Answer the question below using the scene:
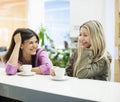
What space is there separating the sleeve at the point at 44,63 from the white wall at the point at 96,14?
1992mm

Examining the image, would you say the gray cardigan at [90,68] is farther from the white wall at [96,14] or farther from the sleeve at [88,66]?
the white wall at [96,14]

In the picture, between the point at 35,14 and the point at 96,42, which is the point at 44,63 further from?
the point at 35,14

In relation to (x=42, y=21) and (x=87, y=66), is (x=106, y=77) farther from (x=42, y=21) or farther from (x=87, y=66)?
(x=42, y=21)

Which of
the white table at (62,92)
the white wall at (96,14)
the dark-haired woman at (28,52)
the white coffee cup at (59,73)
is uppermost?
the white wall at (96,14)

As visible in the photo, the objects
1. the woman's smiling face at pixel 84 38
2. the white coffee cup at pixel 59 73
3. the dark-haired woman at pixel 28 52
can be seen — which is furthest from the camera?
the dark-haired woman at pixel 28 52

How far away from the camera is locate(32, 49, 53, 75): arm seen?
5.81 feet

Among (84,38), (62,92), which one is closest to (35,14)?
(84,38)

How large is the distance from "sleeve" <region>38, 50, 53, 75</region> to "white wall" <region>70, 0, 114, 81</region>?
1.99 m

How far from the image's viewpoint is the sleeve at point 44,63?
5.83 ft

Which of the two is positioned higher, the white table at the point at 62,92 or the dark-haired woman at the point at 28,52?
the dark-haired woman at the point at 28,52

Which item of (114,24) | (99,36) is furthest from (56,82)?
(114,24)

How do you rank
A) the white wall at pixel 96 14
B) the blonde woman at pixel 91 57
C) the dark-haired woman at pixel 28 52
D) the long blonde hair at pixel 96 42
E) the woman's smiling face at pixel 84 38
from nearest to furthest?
the blonde woman at pixel 91 57
the long blonde hair at pixel 96 42
the woman's smiling face at pixel 84 38
the dark-haired woman at pixel 28 52
the white wall at pixel 96 14

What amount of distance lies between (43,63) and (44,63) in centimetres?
2

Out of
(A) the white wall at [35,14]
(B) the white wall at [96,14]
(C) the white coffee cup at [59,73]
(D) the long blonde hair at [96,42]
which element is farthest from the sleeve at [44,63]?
(A) the white wall at [35,14]
